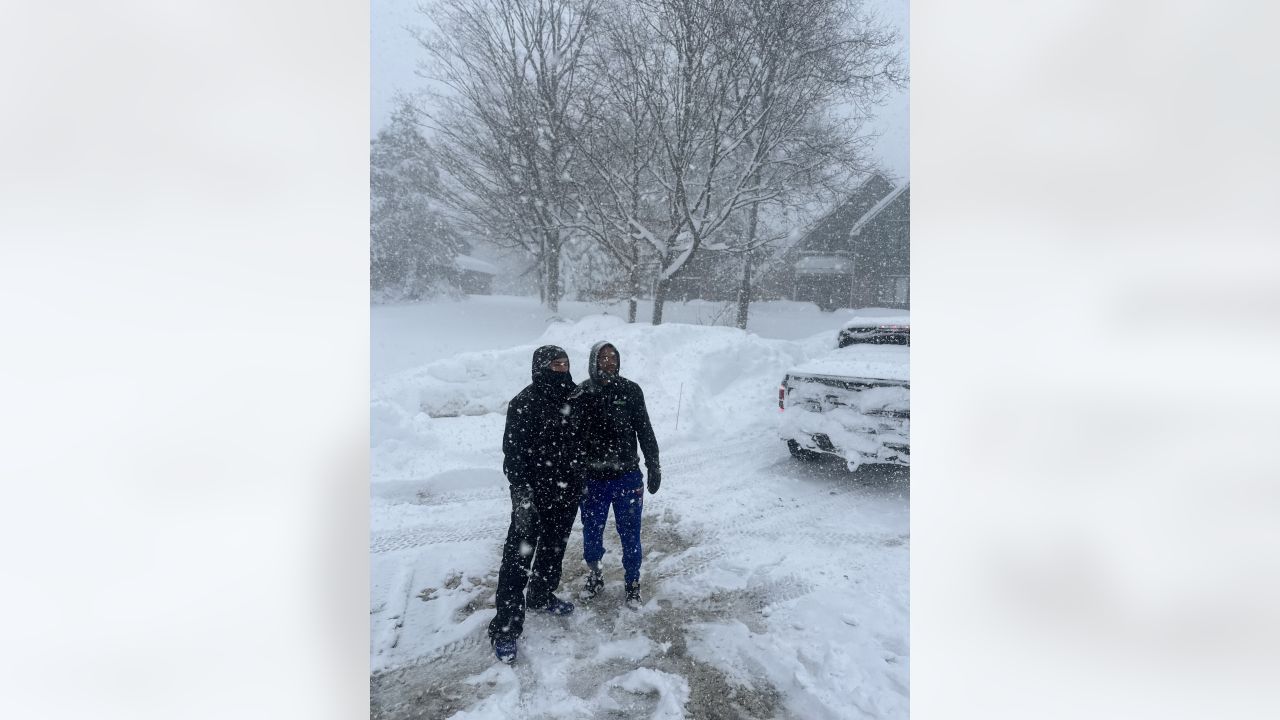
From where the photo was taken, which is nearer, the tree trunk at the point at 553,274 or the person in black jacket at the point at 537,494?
the person in black jacket at the point at 537,494

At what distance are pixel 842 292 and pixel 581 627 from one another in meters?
1.94

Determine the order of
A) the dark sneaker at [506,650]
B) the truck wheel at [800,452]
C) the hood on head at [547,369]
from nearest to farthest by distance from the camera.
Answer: the dark sneaker at [506,650] → the hood on head at [547,369] → the truck wheel at [800,452]

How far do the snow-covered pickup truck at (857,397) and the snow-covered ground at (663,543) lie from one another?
9 centimetres

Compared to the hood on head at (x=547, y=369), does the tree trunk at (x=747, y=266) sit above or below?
above

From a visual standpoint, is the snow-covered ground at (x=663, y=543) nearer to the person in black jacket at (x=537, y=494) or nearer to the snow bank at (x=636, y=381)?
the snow bank at (x=636, y=381)

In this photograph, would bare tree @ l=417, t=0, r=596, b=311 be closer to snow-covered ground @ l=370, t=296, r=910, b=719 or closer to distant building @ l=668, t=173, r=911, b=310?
snow-covered ground @ l=370, t=296, r=910, b=719

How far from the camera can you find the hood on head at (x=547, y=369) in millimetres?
2127

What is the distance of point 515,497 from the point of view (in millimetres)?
2084

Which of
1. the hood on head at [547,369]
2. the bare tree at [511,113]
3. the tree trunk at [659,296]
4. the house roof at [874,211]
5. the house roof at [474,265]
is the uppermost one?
the bare tree at [511,113]

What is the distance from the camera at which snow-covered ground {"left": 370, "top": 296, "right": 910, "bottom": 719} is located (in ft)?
6.64

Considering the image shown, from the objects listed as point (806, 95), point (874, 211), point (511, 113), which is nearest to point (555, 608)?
point (511, 113)

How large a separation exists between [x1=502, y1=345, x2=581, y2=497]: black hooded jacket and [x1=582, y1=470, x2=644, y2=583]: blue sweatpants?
0.42 feet

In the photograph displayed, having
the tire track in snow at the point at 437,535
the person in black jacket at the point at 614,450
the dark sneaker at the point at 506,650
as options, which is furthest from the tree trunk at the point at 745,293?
the dark sneaker at the point at 506,650

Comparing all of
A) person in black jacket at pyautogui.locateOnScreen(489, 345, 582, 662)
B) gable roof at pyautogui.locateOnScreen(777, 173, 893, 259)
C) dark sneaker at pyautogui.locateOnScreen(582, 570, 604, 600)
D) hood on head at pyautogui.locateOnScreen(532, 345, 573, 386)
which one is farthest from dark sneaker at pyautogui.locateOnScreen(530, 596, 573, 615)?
gable roof at pyautogui.locateOnScreen(777, 173, 893, 259)
